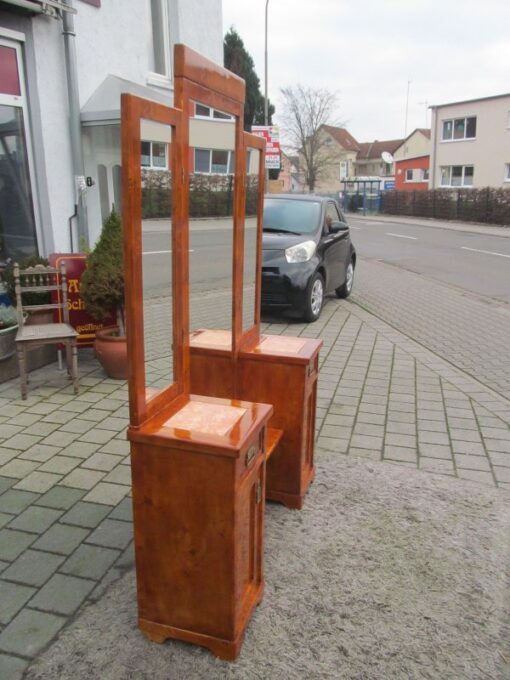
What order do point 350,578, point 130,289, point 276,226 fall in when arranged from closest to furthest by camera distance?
point 130,289 < point 350,578 < point 276,226

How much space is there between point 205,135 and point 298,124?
63.4 meters

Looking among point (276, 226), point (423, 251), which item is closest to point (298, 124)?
point (423, 251)

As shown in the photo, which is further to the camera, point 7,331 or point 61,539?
point 7,331

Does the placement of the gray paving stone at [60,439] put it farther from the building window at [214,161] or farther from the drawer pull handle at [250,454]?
the building window at [214,161]

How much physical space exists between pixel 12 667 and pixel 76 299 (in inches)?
171

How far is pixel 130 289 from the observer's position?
2158mm

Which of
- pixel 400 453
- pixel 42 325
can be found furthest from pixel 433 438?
pixel 42 325

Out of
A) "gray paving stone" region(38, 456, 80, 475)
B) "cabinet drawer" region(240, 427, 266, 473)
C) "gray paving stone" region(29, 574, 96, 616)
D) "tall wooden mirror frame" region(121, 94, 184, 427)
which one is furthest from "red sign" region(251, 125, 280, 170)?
"gray paving stone" region(29, 574, 96, 616)

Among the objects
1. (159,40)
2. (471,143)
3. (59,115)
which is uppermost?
(471,143)

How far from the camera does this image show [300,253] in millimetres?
8422

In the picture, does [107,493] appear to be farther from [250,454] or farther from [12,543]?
[250,454]

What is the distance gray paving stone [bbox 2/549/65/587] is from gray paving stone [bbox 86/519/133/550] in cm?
22

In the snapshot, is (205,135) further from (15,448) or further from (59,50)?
(59,50)

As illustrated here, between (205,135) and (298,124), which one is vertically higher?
(298,124)
